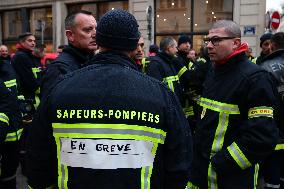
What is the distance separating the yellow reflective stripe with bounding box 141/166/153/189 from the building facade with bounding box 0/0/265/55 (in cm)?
1066

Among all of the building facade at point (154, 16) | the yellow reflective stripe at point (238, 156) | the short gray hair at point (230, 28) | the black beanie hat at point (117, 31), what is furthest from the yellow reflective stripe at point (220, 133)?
the building facade at point (154, 16)

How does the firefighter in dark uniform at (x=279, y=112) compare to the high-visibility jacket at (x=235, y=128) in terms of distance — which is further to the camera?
the firefighter in dark uniform at (x=279, y=112)

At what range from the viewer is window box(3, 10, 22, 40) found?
2228 centimetres

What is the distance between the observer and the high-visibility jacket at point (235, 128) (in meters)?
2.77

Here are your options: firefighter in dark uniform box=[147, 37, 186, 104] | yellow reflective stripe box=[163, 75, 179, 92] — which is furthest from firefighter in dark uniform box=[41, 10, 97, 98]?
yellow reflective stripe box=[163, 75, 179, 92]

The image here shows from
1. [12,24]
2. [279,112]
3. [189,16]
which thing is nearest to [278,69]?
[279,112]

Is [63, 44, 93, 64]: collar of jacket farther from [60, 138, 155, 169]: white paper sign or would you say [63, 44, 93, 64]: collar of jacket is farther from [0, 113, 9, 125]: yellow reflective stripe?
[60, 138, 155, 169]: white paper sign

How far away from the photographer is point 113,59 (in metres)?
1.87

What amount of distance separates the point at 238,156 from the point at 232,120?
278mm

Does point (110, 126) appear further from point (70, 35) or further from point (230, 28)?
point (70, 35)

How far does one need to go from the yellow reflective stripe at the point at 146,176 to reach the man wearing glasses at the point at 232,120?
3.64ft

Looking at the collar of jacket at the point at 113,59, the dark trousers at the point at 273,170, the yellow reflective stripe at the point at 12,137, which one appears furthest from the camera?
the dark trousers at the point at 273,170

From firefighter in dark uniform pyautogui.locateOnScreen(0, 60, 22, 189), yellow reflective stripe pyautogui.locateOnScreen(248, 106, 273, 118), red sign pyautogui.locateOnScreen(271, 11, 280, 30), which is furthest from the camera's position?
red sign pyautogui.locateOnScreen(271, 11, 280, 30)

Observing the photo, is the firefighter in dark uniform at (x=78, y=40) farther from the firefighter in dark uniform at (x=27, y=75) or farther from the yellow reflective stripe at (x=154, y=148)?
the firefighter in dark uniform at (x=27, y=75)
